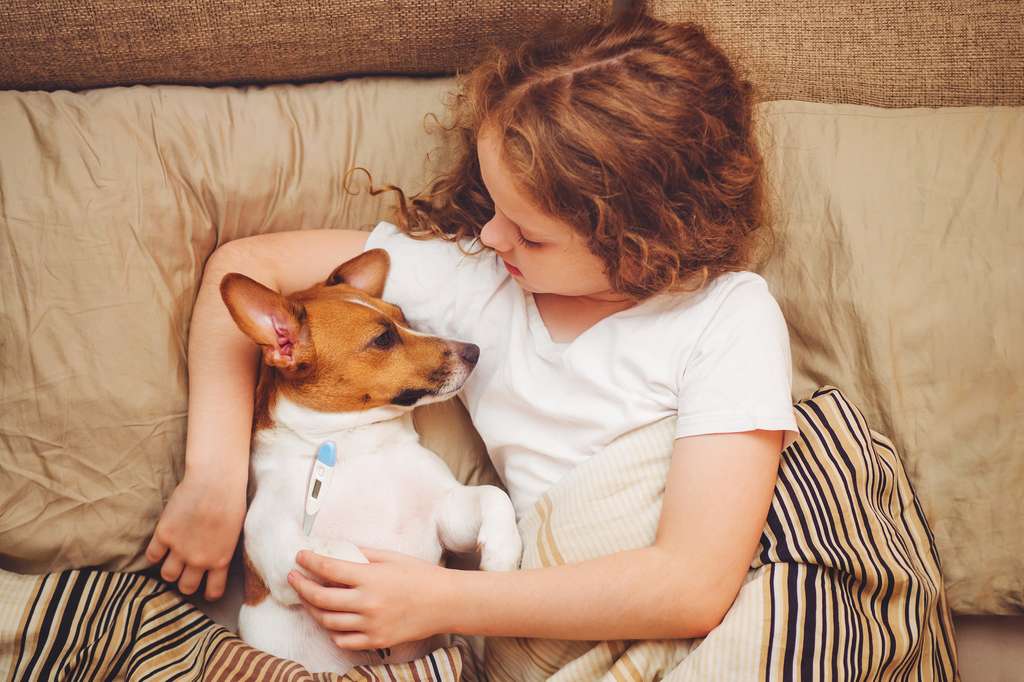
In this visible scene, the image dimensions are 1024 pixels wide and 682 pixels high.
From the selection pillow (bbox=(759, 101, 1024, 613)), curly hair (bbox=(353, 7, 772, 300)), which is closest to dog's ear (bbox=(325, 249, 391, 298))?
curly hair (bbox=(353, 7, 772, 300))

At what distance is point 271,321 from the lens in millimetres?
1406

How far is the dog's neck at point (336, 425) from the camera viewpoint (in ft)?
4.91

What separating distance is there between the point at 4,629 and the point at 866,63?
2.00 metres

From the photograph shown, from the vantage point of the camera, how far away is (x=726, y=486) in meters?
1.25

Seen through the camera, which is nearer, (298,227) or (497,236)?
(497,236)

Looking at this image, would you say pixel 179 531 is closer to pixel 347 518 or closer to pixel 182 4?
pixel 347 518

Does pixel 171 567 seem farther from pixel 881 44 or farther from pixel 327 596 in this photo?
pixel 881 44

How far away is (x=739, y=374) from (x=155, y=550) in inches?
43.5

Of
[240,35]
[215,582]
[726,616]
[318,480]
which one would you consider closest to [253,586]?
[215,582]

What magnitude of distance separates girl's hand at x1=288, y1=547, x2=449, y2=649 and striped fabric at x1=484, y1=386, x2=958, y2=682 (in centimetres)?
20

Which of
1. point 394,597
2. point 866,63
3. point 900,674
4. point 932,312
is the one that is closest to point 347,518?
point 394,597

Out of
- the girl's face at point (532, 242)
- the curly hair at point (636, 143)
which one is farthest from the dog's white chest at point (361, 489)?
the curly hair at point (636, 143)

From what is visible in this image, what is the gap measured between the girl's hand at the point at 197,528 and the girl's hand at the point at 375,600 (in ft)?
0.75

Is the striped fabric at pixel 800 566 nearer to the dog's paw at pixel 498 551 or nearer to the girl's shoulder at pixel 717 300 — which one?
the dog's paw at pixel 498 551
